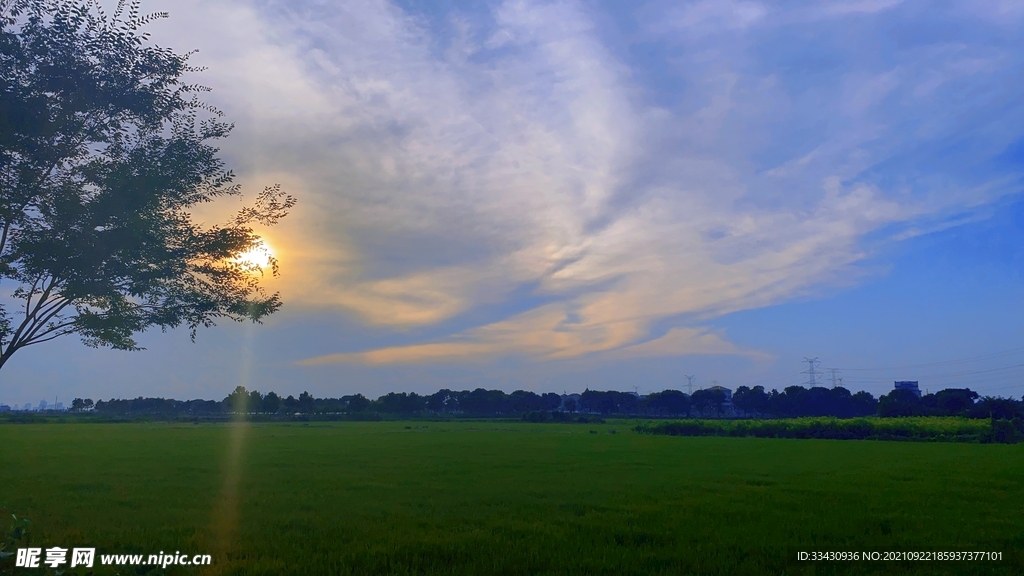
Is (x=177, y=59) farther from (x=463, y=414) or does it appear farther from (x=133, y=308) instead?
(x=463, y=414)

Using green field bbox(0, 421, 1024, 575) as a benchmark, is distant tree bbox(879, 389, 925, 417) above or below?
above

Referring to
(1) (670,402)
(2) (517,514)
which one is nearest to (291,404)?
(1) (670,402)

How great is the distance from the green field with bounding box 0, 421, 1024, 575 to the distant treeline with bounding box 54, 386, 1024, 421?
273 ft

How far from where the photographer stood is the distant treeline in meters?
105

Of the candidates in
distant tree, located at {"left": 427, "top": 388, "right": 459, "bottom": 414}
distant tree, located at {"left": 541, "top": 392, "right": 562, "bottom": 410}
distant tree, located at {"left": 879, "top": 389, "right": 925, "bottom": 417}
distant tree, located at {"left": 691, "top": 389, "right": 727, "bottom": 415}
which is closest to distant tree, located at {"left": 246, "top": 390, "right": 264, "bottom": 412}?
distant tree, located at {"left": 427, "top": 388, "right": 459, "bottom": 414}

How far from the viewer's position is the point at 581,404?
158875 millimetres

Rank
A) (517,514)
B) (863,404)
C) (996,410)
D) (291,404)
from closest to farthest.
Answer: (517,514) → (996,410) → (863,404) → (291,404)

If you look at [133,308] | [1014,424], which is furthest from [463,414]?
[133,308]

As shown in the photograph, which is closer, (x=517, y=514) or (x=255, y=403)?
(x=517, y=514)

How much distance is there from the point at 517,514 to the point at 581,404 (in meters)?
149

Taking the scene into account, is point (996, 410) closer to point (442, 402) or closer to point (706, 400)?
point (706, 400)

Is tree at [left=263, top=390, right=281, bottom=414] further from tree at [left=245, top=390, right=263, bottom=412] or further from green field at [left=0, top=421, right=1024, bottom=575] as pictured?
green field at [left=0, top=421, right=1024, bottom=575]

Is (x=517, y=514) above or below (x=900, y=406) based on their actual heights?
below

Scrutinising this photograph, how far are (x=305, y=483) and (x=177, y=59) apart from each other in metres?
13.7
